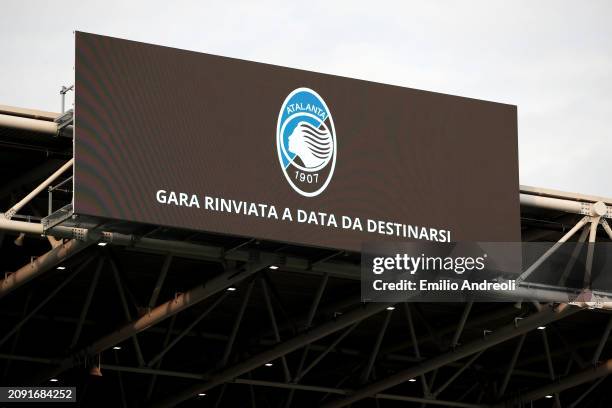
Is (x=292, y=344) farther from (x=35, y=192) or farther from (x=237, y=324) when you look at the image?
(x=35, y=192)

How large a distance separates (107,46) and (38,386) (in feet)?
38.2

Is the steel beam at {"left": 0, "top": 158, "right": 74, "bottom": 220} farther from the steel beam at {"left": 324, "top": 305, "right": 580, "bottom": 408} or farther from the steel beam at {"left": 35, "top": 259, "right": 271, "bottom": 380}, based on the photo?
the steel beam at {"left": 324, "top": 305, "right": 580, "bottom": 408}

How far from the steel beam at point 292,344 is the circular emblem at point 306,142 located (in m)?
4.13

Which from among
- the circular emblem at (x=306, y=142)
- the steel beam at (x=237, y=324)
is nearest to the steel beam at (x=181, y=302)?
the steel beam at (x=237, y=324)

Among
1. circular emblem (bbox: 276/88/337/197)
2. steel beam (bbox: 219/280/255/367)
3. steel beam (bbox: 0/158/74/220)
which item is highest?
circular emblem (bbox: 276/88/337/197)

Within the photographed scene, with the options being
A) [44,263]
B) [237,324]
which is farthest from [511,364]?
[44,263]

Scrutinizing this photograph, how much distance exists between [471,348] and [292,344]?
4.52 meters

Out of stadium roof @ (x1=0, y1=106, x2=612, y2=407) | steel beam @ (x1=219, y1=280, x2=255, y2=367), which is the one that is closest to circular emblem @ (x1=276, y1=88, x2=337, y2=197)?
stadium roof @ (x1=0, y1=106, x2=612, y2=407)

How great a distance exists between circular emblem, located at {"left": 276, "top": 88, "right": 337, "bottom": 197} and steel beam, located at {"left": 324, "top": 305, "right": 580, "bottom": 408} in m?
7.11

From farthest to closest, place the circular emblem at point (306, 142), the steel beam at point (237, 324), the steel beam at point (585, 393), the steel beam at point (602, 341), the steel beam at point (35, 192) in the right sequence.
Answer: the steel beam at point (585, 393) → the steel beam at point (602, 341) → the steel beam at point (237, 324) → the circular emblem at point (306, 142) → the steel beam at point (35, 192)

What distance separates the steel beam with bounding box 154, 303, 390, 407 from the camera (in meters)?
36.5

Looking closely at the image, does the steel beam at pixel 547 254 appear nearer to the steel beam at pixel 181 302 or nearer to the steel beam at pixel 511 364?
the steel beam at pixel 511 364

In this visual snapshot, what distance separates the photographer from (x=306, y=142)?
3288 cm

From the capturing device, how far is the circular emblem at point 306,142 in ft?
107
